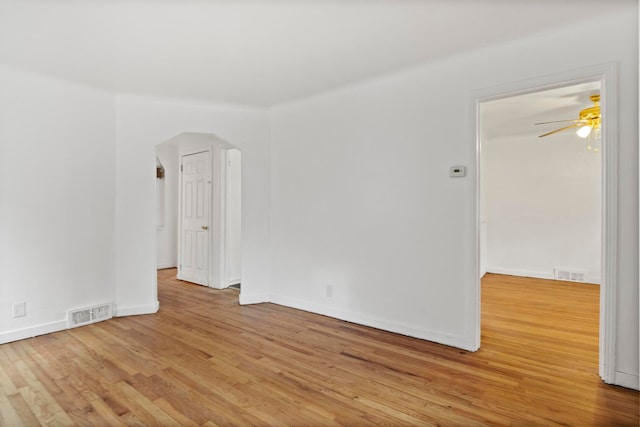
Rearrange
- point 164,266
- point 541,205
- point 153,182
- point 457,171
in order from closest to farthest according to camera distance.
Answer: point 457,171, point 153,182, point 541,205, point 164,266

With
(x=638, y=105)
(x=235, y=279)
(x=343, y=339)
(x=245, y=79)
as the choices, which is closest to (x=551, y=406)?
(x=343, y=339)

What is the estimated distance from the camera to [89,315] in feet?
12.0

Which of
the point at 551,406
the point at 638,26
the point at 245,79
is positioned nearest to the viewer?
the point at 551,406

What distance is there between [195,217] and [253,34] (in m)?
3.73

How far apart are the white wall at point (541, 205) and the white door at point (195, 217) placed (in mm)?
5208

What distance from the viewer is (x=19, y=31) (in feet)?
8.18

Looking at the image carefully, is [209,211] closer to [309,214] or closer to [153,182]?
[153,182]

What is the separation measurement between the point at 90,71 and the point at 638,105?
4.37 m

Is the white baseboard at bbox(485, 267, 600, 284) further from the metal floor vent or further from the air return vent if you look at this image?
the metal floor vent

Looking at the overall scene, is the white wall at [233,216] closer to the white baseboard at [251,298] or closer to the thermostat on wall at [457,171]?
the white baseboard at [251,298]

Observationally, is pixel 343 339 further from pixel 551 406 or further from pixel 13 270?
pixel 13 270

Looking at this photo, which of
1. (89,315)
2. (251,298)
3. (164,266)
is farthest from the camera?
(164,266)

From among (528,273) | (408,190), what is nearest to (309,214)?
(408,190)

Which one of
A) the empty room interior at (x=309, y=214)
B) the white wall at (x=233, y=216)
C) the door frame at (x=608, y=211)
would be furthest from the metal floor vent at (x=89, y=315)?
the door frame at (x=608, y=211)
